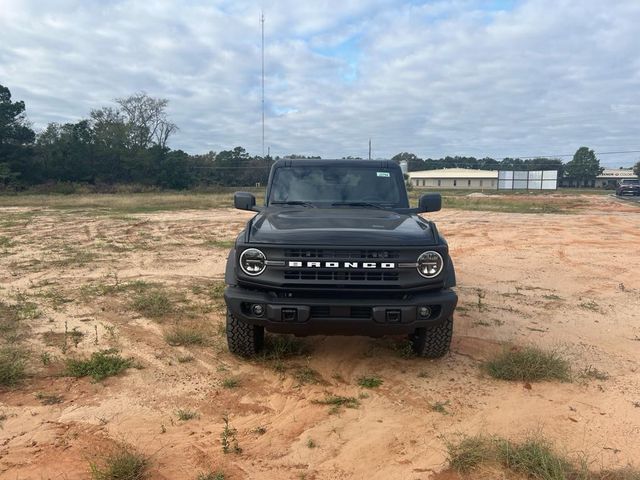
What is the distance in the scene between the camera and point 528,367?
452 centimetres

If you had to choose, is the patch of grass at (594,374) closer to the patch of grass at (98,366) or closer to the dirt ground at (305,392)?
the dirt ground at (305,392)

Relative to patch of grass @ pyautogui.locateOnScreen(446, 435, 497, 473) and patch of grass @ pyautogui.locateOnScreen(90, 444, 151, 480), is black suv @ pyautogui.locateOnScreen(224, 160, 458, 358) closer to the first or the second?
patch of grass @ pyautogui.locateOnScreen(446, 435, 497, 473)

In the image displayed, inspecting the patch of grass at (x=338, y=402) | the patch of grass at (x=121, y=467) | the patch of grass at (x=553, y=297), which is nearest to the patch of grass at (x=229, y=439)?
Result: the patch of grass at (x=121, y=467)

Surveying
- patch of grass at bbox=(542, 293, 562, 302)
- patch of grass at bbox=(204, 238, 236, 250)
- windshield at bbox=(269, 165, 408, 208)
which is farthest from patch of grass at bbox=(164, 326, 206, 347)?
patch of grass at bbox=(204, 238, 236, 250)

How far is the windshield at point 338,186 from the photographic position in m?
5.57

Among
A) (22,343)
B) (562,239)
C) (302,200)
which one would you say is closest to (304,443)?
(302,200)

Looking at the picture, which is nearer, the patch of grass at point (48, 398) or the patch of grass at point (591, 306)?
the patch of grass at point (48, 398)

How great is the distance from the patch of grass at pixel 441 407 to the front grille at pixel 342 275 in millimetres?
1013

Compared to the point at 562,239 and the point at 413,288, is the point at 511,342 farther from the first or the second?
the point at 562,239

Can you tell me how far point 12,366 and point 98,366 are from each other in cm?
68

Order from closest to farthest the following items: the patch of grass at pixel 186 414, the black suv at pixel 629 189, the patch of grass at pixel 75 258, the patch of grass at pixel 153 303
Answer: the patch of grass at pixel 186 414
the patch of grass at pixel 153 303
the patch of grass at pixel 75 258
the black suv at pixel 629 189

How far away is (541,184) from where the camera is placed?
209ft

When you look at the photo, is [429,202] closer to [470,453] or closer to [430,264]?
[430,264]

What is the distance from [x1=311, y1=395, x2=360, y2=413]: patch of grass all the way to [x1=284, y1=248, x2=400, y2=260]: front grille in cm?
112
